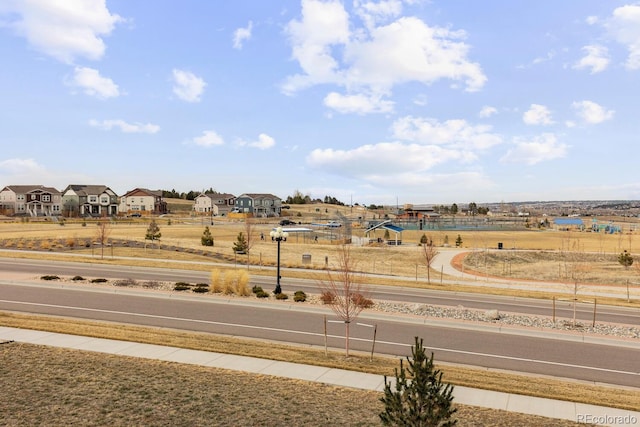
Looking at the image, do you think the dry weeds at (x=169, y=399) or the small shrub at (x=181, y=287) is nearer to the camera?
the dry weeds at (x=169, y=399)

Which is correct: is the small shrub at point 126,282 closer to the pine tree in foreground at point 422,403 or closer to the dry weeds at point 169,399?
the dry weeds at point 169,399

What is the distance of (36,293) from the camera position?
2356 cm

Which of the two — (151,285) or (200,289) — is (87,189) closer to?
(151,285)

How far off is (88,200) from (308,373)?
119 meters

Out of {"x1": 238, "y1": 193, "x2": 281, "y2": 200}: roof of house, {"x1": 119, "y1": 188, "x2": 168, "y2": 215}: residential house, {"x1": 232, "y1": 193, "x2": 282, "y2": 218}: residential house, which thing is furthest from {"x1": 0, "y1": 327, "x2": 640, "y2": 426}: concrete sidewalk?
{"x1": 119, "y1": 188, "x2": 168, "y2": 215}: residential house

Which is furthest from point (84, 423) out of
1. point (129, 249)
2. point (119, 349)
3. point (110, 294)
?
point (129, 249)

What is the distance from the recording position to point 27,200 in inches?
4267

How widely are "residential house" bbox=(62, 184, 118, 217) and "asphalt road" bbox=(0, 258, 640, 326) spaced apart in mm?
84418

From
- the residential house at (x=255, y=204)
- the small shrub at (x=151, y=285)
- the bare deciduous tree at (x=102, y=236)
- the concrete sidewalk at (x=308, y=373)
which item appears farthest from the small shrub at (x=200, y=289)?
the residential house at (x=255, y=204)

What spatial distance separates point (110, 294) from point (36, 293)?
11.9 feet

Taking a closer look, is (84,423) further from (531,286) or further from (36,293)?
(531,286)

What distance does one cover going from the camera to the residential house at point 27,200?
353 feet

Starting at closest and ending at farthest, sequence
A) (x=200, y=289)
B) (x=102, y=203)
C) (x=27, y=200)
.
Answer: (x=200, y=289), (x=27, y=200), (x=102, y=203)

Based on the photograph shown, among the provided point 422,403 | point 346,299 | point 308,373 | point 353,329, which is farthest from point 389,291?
point 422,403
